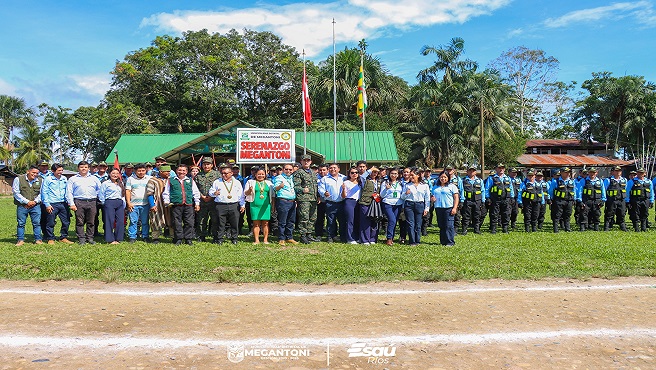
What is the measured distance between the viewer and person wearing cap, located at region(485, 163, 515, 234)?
13453 mm

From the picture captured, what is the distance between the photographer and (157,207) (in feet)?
36.7

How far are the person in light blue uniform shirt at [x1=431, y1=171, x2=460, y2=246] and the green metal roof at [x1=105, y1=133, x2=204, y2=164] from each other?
23228mm

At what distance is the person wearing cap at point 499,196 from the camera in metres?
13.5

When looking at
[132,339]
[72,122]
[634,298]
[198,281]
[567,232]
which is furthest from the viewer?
[72,122]

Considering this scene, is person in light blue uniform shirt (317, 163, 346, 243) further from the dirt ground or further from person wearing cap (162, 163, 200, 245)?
the dirt ground

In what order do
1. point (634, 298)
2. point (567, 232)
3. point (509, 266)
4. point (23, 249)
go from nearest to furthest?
1. point (634, 298)
2. point (509, 266)
3. point (23, 249)
4. point (567, 232)

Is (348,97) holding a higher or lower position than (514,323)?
higher

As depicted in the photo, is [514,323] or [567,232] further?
[567,232]

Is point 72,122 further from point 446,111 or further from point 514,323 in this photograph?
point 514,323

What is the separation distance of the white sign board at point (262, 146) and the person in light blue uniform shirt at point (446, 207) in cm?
544

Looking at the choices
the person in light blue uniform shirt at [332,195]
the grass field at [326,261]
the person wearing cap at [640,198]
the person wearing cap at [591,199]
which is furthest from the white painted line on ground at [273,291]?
the person wearing cap at [640,198]

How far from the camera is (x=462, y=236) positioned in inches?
496

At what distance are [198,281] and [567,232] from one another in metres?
10.4

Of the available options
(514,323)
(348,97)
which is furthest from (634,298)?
(348,97)
